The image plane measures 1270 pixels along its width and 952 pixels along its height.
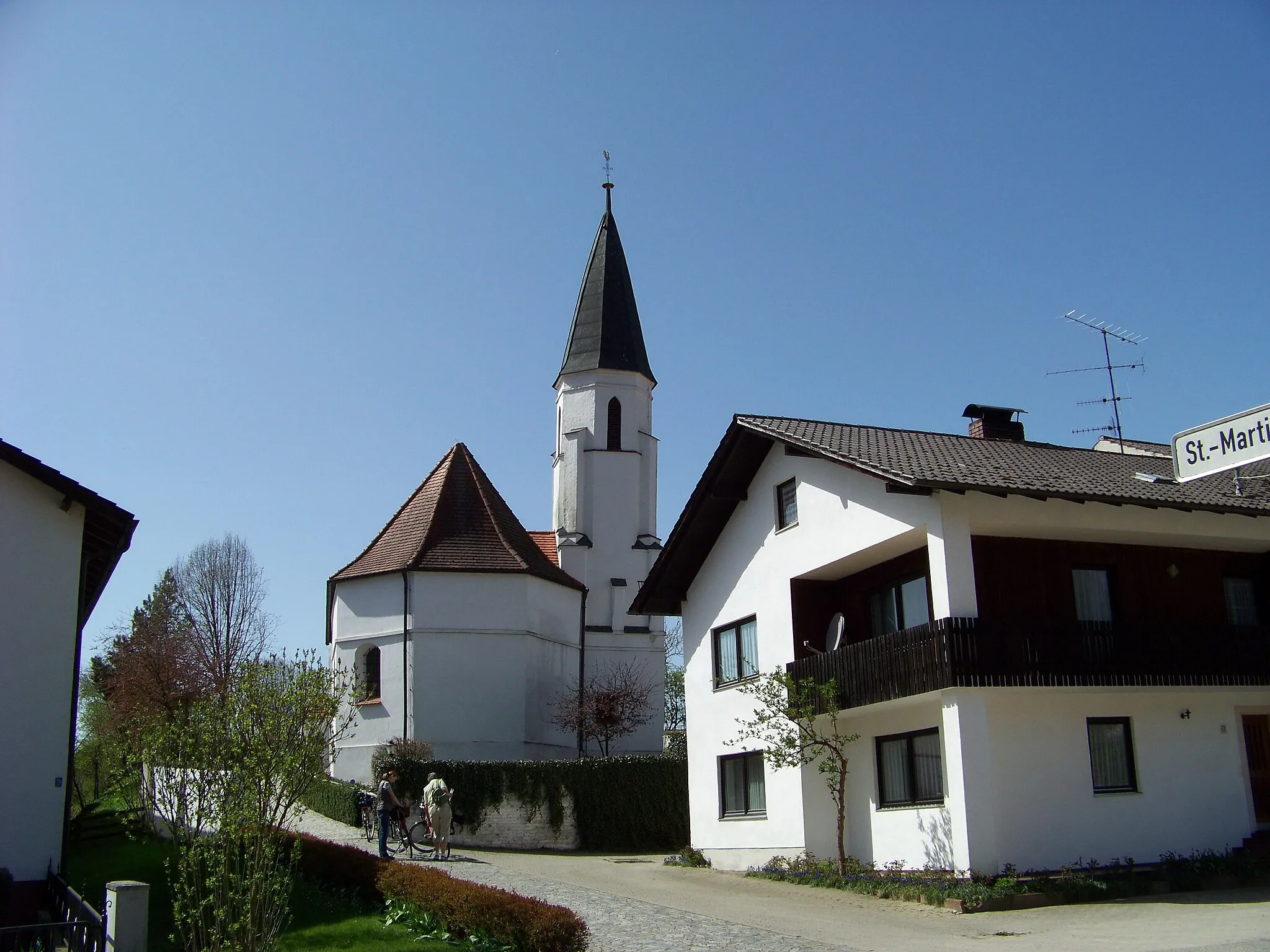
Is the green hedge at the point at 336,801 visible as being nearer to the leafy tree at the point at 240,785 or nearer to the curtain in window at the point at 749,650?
the curtain in window at the point at 749,650

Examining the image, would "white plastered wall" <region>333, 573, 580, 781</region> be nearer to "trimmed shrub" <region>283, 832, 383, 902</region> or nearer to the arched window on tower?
the arched window on tower

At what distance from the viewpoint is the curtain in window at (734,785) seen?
77.5ft

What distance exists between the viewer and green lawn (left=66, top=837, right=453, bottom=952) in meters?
13.5

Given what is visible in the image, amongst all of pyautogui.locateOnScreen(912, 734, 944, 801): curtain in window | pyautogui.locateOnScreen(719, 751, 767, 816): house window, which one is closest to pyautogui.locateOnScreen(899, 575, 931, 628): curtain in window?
pyautogui.locateOnScreen(912, 734, 944, 801): curtain in window

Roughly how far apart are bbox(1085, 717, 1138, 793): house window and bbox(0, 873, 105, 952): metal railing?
46.2 ft

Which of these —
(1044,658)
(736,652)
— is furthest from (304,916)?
(736,652)

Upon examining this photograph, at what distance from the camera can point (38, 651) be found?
18.2m

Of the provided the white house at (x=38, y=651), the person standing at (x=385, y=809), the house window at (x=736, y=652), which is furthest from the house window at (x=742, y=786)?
the white house at (x=38, y=651)

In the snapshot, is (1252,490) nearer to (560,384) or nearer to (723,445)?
(723,445)

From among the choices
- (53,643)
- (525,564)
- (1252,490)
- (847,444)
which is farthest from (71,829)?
(1252,490)

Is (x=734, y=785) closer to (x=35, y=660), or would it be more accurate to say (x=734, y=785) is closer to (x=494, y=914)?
(x=494, y=914)

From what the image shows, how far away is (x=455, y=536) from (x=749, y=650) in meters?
15.5

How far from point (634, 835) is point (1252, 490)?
51.9 feet

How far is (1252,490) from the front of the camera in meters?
20.6
